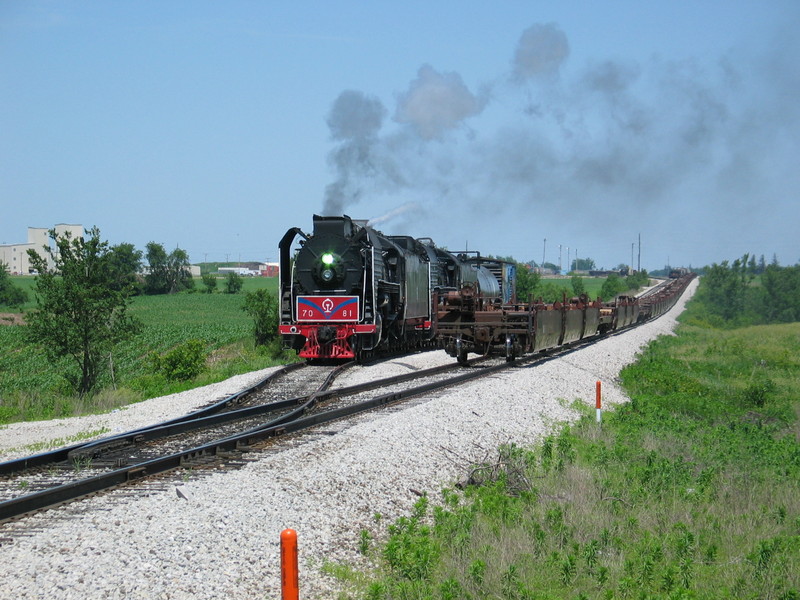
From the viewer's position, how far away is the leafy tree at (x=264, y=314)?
106 feet

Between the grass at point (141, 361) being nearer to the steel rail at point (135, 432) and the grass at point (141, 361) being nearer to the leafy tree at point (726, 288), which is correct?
the steel rail at point (135, 432)

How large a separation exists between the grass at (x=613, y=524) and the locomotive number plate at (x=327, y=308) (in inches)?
320

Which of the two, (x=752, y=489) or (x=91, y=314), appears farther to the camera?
(x=91, y=314)

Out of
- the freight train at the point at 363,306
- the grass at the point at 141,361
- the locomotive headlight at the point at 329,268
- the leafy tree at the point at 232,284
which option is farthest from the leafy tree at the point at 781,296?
the locomotive headlight at the point at 329,268

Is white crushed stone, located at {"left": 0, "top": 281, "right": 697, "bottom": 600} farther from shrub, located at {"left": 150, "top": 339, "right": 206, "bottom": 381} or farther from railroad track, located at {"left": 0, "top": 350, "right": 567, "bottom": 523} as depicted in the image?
shrub, located at {"left": 150, "top": 339, "right": 206, "bottom": 381}

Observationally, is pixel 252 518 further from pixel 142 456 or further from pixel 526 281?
pixel 526 281

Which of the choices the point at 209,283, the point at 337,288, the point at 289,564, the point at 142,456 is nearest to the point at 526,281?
the point at 337,288

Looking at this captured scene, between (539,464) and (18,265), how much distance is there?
183102mm

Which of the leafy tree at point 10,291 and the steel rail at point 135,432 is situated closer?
the steel rail at point 135,432

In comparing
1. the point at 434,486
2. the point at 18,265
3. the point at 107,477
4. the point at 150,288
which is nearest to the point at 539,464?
the point at 434,486

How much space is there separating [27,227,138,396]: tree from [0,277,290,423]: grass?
2.30 feet

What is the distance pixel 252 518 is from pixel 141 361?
1410 inches

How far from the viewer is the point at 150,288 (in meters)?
128

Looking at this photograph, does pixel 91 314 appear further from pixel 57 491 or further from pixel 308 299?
pixel 57 491
